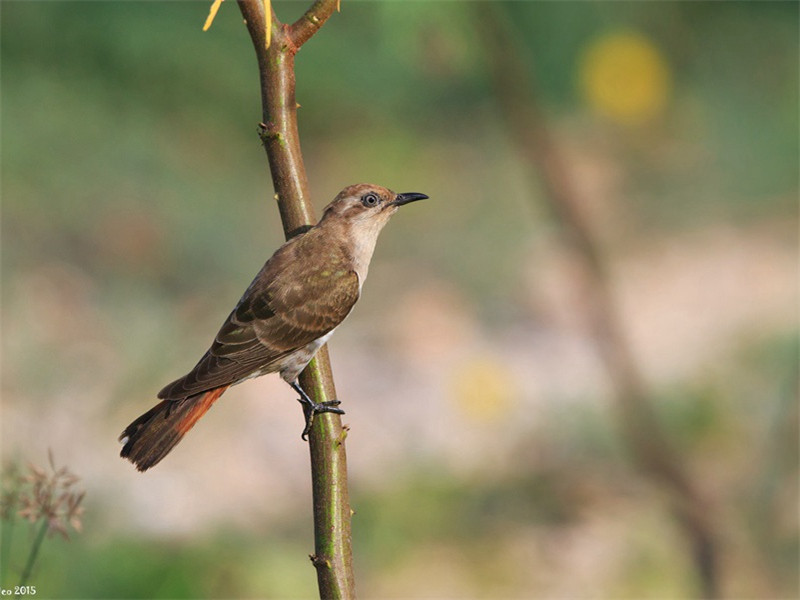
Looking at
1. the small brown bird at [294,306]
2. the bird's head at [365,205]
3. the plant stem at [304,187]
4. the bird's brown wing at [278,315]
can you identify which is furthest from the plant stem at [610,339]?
the plant stem at [304,187]

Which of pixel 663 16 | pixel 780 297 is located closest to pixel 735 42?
pixel 663 16

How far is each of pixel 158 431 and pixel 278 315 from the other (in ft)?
1.65

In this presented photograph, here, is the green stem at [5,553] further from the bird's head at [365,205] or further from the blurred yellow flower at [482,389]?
the blurred yellow flower at [482,389]

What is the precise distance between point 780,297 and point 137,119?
14.8 feet

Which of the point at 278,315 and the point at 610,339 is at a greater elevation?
the point at 610,339

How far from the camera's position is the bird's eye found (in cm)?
246

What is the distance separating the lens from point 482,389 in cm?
593

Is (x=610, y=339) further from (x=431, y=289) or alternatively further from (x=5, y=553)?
(x=431, y=289)

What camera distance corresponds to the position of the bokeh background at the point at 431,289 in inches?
186

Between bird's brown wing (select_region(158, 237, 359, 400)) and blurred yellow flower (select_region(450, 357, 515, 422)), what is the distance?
3.41m

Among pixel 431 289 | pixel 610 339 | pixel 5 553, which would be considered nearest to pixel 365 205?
pixel 5 553

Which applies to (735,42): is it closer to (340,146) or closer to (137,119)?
(340,146)

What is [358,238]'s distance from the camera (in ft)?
8.19

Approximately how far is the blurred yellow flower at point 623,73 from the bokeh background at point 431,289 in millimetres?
28
